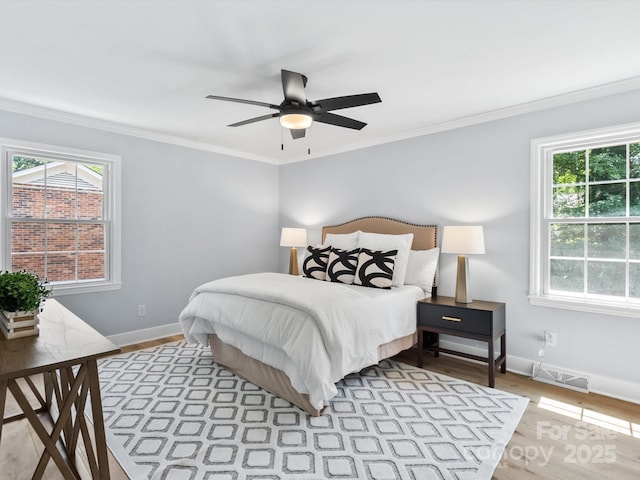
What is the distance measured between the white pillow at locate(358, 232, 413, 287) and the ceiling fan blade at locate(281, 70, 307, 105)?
1.88 metres

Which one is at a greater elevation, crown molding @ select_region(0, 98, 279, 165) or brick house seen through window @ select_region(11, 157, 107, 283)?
crown molding @ select_region(0, 98, 279, 165)

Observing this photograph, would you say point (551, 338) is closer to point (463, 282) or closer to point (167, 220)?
point (463, 282)

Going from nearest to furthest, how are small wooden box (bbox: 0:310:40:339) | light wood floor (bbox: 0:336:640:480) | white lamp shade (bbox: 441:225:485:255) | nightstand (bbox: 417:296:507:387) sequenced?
small wooden box (bbox: 0:310:40:339) → light wood floor (bbox: 0:336:640:480) → nightstand (bbox: 417:296:507:387) → white lamp shade (bbox: 441:225:485:255)

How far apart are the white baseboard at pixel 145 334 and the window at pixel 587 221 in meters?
3.98

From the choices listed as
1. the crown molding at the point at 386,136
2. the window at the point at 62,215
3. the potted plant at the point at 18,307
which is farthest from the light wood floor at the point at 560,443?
the crown molding at the point at 386,136

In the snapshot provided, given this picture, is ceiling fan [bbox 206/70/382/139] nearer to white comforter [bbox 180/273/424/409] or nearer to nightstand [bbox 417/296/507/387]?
white comforter [bbox 180/273/424/409]

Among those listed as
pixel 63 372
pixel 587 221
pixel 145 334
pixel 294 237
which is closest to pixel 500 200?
pixel 587 221

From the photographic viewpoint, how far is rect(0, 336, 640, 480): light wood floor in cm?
190

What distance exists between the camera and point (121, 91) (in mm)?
2996

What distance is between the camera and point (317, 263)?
4.06 metres

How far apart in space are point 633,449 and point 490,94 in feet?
8.75

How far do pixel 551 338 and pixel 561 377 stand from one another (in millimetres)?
319

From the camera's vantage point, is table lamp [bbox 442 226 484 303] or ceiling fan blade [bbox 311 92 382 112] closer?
ceiling fan blade [bbox 311 92 382 112]

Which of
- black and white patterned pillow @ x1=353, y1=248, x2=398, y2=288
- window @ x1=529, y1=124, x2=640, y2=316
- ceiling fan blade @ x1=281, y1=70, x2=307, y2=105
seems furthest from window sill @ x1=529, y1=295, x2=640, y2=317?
ceiling fan blade @ x1=281, y1=70, x2=307, y2=105
